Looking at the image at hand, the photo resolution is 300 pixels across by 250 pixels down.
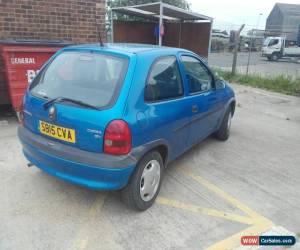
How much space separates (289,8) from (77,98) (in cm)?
4600

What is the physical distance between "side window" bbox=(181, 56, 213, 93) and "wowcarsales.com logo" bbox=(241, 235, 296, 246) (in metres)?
1.76

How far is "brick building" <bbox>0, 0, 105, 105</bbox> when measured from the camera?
5.92 metres

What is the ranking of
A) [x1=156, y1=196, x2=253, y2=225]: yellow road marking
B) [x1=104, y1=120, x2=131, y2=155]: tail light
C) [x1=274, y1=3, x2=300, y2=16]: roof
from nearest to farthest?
[x1=104, y1=120, x2=131, y2=155]: tail light, [x1=156, y1=196, x2=253, y2=225]: yellow road marking, [x1=274, y1=3, x2=300, y2=16]: roof

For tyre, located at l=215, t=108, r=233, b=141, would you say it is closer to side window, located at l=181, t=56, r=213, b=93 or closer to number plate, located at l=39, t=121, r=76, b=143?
side window, located at l=181, t=56, r=213, b=93

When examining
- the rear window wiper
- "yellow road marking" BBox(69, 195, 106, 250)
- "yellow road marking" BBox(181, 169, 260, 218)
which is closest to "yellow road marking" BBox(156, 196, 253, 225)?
"yellow road marking" BBox(181, 169, 260, 218)

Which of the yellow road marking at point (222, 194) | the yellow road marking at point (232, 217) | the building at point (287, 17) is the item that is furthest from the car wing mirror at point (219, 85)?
the building at point (287, 17)

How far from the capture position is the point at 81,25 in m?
6.88

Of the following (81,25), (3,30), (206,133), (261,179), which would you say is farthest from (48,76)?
(81,25)

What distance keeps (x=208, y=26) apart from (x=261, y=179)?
9.46 m

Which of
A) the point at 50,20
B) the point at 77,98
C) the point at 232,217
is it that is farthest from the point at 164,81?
the point at 50,20

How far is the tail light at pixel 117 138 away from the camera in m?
2.59

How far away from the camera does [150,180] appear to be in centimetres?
312

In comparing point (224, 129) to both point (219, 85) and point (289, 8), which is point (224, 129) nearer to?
point (219, 85)

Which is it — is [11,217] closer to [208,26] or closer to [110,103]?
[110,103]
